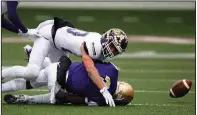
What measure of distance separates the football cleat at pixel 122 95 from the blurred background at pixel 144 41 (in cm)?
6

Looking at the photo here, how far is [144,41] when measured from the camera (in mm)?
9297

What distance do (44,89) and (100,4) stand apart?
6.27 m

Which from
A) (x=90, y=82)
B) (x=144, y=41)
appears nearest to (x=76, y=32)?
(x=90, y=82)

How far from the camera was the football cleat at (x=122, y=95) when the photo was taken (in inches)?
149

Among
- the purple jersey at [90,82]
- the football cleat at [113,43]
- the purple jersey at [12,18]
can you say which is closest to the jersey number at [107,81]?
the purple jersey at [90,82]

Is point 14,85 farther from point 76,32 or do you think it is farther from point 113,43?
point 113,43

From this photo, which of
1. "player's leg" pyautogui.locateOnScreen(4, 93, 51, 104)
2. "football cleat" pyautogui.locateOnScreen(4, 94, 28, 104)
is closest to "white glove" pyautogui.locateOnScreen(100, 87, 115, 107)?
"player's leg" pyautogui.locateOnScreen(4, 93, 51, 104)

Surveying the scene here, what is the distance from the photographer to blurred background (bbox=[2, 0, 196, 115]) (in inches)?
171

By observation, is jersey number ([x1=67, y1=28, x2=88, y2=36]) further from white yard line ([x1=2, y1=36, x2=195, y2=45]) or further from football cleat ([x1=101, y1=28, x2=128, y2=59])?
white yard line ([x1=2, y1=36, x2=195, y2=45])

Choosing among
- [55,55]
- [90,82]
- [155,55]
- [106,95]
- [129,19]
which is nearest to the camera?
[106,95]

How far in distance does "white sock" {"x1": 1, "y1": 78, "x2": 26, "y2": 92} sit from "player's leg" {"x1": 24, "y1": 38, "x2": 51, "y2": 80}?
0.08 m

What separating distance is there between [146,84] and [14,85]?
1.49 m

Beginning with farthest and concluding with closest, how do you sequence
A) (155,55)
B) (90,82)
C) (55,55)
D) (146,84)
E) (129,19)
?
(129,19), (155,55), (146,84), (55,55), (90,82)

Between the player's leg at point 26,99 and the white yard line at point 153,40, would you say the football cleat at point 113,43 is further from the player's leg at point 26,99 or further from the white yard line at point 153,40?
the white yard line at point 153,40
